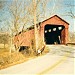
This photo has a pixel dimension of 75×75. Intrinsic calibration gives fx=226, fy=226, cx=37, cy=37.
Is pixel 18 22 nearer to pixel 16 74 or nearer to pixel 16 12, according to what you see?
pixel 16 12

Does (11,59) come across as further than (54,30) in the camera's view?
No

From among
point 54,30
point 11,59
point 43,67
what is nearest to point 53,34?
point 54,30

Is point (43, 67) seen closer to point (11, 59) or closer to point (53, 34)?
point (11, 59)

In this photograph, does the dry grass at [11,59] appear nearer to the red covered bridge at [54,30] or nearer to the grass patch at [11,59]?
the grass patch at [11,59]

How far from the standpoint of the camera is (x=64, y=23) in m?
43.3

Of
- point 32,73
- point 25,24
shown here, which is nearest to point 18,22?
point 25,24

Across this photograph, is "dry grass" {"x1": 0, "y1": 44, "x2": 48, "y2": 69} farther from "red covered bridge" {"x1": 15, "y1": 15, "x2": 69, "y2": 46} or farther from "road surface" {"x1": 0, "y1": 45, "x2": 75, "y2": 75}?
"red covered bridge" {"x1": 15, "y1": 15, "x2": 69, "y2": 46}

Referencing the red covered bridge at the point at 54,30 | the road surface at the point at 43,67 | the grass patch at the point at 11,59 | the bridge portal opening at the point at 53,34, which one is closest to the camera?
the road surface at the point at 43,67

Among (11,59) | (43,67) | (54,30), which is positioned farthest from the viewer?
(54,30)

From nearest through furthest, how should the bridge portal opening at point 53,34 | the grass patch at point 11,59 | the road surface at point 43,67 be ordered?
the road surface at point 43,67, the grass patch at point 11,59, the bridge portal opening at point 53,34

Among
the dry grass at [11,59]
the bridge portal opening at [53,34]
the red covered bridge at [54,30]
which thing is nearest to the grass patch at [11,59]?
the dry grass at [11,59]

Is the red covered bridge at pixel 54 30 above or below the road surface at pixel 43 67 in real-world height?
above

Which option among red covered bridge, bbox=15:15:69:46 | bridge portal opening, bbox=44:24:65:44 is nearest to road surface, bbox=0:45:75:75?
red covered bridge, bbox=15:15:69:46

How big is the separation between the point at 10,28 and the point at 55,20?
17.9 m
